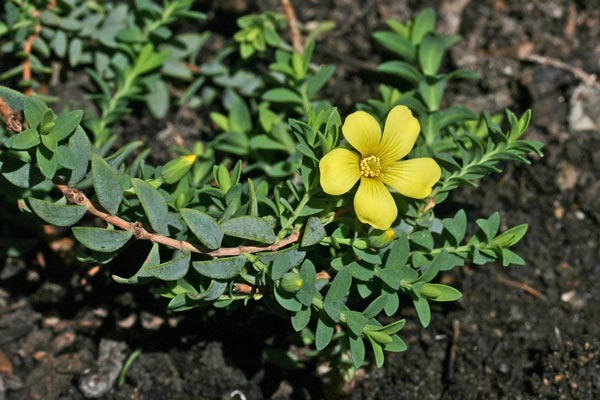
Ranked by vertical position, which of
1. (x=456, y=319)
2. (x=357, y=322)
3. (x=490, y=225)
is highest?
(x=490, y=225)

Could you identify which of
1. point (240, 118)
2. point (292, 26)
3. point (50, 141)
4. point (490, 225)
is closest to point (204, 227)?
point (50, 141)

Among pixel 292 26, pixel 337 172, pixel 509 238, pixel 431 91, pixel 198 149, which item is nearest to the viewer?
pixel 337 172

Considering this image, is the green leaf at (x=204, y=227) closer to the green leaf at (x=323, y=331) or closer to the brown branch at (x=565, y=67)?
the green leaf at (x=323, y=331)

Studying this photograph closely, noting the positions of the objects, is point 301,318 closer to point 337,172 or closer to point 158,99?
point 337,172

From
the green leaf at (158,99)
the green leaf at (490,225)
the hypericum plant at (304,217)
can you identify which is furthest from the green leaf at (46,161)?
the green leaf at (490,225)

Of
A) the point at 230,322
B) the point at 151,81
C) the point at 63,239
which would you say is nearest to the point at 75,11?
the point at 151,81

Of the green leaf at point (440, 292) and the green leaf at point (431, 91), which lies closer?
the green leaf at point (440, 292)
